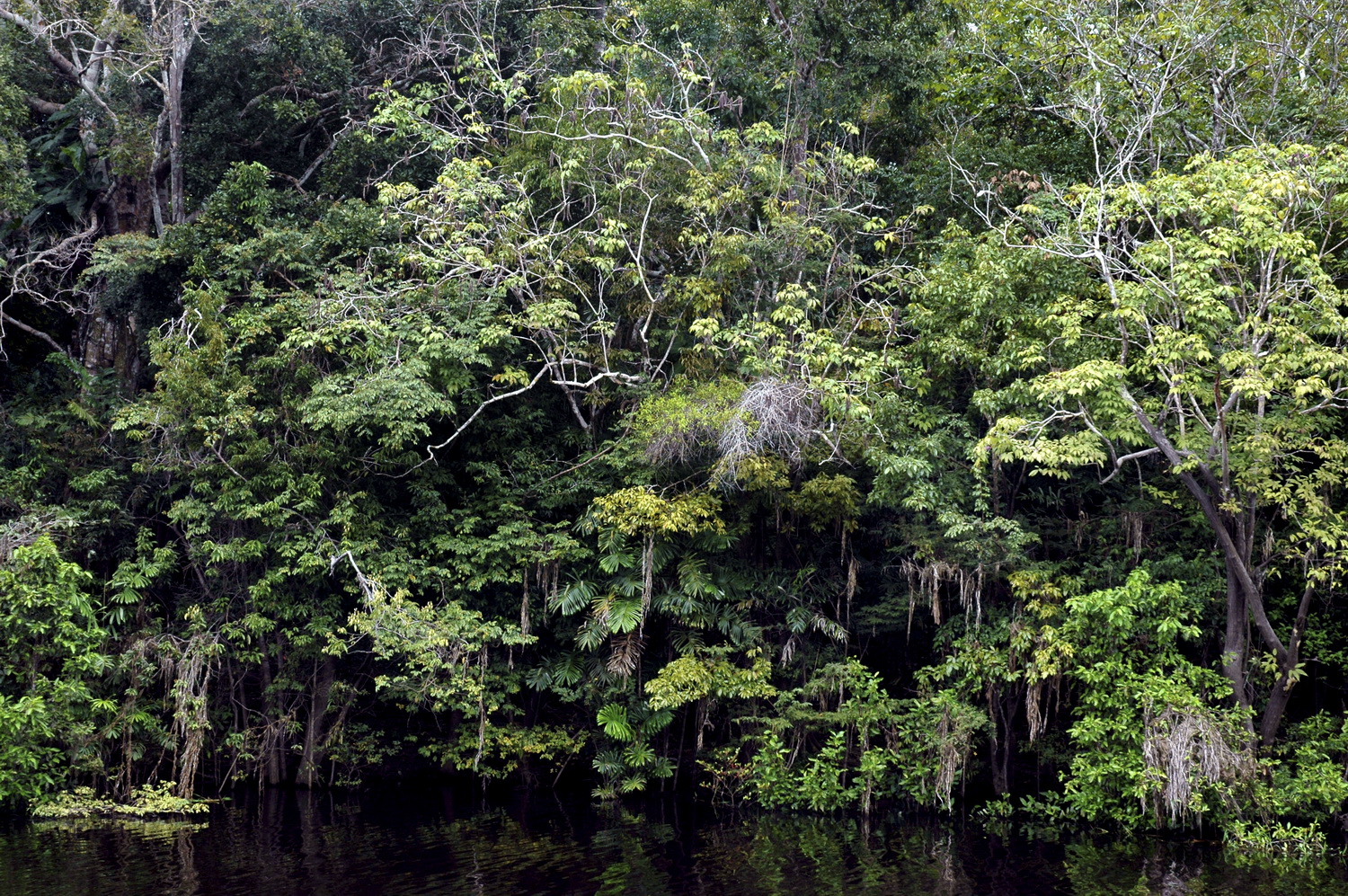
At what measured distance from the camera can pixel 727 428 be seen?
13.0m

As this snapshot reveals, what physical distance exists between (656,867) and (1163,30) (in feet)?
38.8

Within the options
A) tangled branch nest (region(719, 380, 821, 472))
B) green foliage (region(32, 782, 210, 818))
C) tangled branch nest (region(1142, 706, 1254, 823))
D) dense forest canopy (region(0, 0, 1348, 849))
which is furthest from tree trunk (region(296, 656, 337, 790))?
tangled branch nest (region(1142, 706, 1254, 823))

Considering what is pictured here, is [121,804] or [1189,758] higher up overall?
[1189,758]

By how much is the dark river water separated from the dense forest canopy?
2.22 feet

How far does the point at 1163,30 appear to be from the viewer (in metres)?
13.4

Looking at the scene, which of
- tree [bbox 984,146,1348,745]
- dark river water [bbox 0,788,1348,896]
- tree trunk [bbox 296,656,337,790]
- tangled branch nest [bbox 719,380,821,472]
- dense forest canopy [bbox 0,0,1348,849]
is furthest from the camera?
tree trunk [bbox 296,656,337,790]

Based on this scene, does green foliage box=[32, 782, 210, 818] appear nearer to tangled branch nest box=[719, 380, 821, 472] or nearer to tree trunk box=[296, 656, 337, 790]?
tree trunk box=[296, 656, 337, 790]

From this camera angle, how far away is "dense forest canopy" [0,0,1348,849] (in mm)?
11695

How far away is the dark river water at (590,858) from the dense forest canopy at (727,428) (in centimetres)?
68

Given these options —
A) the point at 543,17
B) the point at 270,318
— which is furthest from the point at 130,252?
the point at 543,17

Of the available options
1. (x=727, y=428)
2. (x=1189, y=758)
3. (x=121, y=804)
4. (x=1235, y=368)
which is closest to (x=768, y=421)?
(x=727, y=428)

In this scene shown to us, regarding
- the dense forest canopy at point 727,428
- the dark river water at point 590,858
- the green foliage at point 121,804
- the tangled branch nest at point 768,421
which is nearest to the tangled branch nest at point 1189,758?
the dense forest canopy at point 727,428

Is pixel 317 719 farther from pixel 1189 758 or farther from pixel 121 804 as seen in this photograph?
pixel 1189 758

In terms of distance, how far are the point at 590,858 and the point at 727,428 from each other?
5.18 metres
